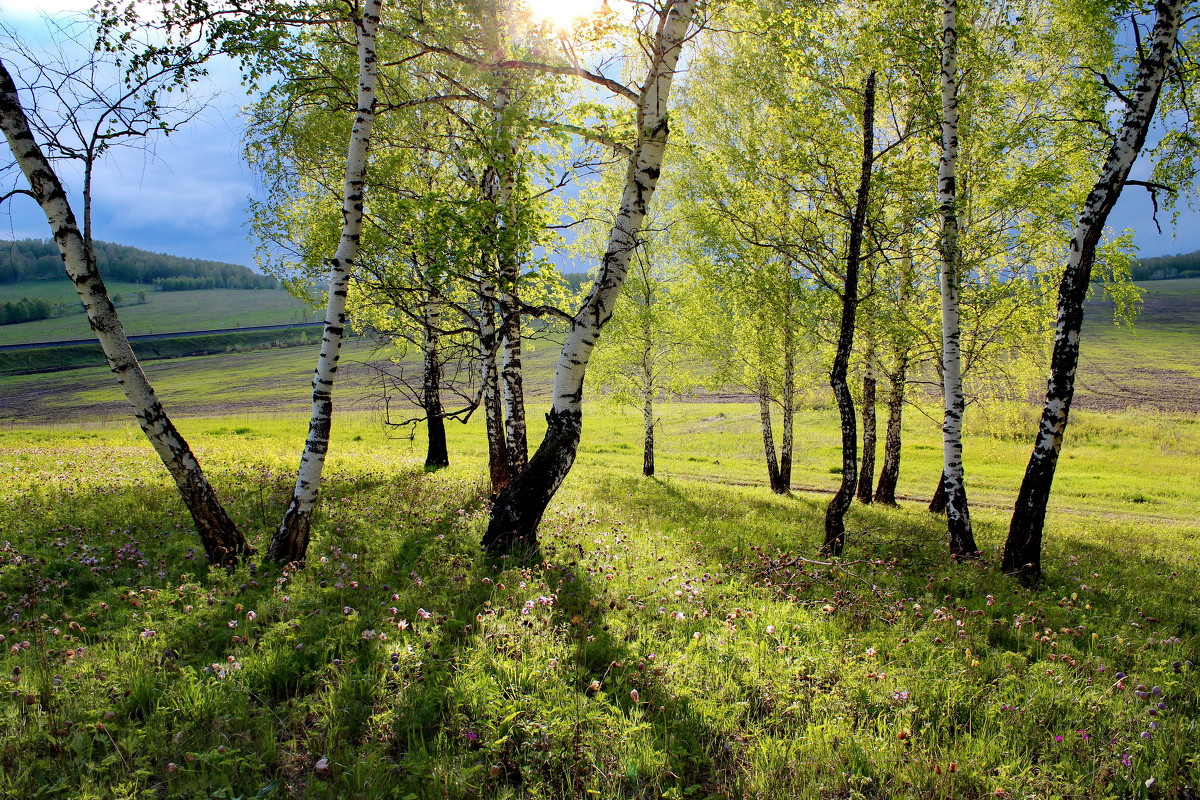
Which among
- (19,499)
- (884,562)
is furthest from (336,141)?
(884,562)

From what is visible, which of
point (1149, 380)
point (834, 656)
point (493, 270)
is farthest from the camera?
point (1149, 380)

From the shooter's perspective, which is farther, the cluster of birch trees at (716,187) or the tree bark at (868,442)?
the tree bark at (868,442)

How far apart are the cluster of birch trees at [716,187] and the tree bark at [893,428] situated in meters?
0.12

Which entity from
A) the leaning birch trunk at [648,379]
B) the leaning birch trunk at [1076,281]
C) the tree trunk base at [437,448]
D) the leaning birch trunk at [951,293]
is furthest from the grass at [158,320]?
the leaning birch trunk at [1076,281]

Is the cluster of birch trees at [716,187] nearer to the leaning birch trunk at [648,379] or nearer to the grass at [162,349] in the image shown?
the leaning birch trunk at [648,379]

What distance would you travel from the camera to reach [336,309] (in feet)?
23.8

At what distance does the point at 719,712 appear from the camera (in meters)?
4.32

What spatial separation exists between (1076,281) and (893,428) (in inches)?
428

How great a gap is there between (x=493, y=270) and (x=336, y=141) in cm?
1249

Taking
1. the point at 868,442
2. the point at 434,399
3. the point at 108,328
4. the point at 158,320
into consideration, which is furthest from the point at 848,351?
the point at 158,320

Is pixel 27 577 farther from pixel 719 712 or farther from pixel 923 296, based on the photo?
pixel 923 296

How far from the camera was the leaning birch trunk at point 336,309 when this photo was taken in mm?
7191

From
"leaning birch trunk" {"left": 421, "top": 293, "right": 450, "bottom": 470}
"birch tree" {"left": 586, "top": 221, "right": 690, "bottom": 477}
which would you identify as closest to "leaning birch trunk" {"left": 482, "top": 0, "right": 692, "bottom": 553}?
"leaning birch trunk" {"left": 421, "top": 293, "right": 450, "bottom": 470}

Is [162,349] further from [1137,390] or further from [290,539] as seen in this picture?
[1137,390]
